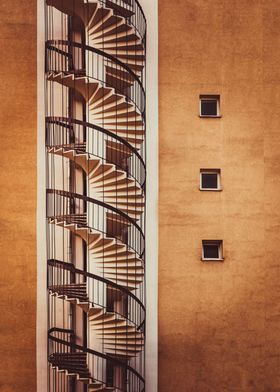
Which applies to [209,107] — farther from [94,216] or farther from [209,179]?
[94,216]

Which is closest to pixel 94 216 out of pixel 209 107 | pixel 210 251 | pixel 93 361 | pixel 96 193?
pixel 96 193

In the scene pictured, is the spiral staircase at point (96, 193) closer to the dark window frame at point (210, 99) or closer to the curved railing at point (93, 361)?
the curved railing at point (93, 361)

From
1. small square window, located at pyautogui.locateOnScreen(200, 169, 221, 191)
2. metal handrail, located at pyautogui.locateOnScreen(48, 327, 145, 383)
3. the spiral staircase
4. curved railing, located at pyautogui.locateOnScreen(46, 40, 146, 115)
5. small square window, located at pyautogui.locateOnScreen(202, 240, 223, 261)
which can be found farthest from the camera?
small square window, located at pyautogui.locateOnScreen(200, 169, 221, 191)

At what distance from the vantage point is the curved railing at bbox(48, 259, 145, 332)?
10203 mm

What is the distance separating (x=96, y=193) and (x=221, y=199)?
2.47 meters

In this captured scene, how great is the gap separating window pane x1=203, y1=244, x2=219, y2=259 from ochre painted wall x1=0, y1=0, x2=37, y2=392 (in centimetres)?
311

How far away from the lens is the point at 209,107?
468 inches

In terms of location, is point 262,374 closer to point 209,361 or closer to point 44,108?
point 209,361

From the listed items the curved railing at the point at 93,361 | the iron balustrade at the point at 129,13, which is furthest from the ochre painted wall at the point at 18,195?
the iron balustrade at the point at 129,13

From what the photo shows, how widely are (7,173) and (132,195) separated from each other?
7.95ft

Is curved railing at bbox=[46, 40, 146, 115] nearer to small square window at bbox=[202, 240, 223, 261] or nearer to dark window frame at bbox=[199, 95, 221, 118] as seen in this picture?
dark window frame at bbox=[199, 95, 221, 118]

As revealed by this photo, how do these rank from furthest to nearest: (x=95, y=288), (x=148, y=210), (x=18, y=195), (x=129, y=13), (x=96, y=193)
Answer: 1. (x=148, y=210)
2. (x=18, y=195)
3. (x=129, y=13)
4. (x=96, y=193)
5. (x=95, y=288)

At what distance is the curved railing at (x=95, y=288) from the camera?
10.2 m

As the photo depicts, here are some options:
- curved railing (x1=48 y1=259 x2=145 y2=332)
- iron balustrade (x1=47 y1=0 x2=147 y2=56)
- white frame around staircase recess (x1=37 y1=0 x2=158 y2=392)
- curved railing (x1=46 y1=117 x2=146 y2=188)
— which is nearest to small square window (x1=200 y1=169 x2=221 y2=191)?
white frame around staircase recess (x1=37 y1=0 x2=158 y2=392)
